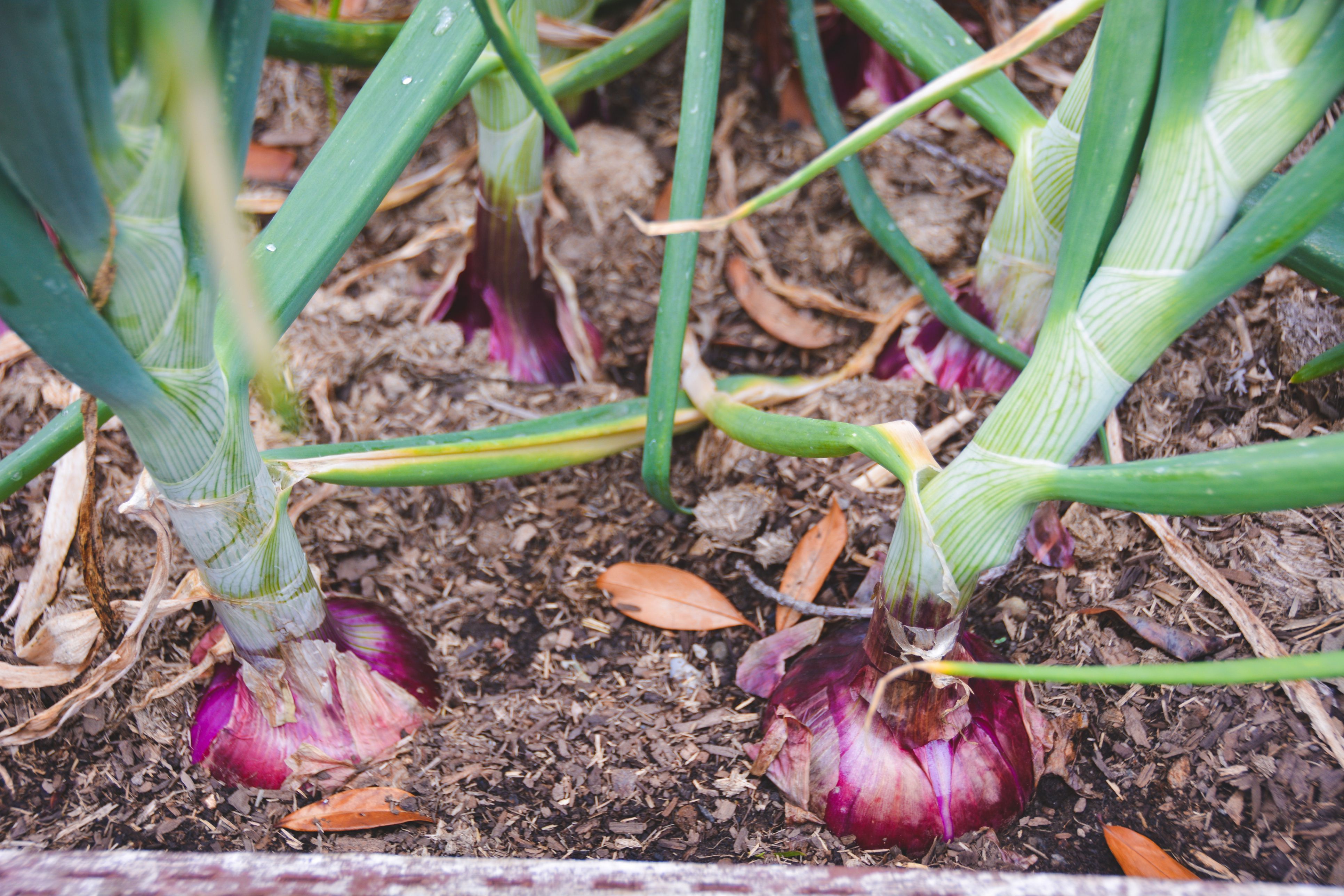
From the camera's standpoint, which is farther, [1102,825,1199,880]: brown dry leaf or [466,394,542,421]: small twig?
[466,394,542,421]: small twig

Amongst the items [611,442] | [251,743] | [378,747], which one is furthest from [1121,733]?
[251,743]

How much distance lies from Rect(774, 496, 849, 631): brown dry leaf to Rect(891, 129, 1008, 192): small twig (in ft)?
2.11

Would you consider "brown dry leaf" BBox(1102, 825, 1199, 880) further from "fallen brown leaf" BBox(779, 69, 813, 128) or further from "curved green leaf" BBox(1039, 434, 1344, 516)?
"fallen brown leaf" BBox(779, 69, 813, 128)

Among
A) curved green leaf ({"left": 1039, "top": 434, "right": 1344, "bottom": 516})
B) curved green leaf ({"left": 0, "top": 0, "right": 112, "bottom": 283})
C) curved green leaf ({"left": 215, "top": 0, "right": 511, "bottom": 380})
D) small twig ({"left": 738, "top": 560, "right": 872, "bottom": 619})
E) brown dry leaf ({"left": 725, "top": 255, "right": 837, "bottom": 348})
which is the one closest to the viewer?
curved green leaf ({"left": 0, "top": 0, "right": 112, "bottom": 283})

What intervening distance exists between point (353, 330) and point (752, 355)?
0.60m

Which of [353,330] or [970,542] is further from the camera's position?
[353,330]

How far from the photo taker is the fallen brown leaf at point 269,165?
4.83 ft

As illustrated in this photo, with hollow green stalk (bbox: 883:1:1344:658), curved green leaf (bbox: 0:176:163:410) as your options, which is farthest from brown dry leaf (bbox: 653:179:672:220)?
curved green leaf (bbox: 0:176:163:410)

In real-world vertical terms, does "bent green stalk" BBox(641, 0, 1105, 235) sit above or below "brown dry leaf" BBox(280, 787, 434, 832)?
above

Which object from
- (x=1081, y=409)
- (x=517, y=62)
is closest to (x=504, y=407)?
(x=517, y=62)

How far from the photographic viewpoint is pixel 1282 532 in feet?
2.86

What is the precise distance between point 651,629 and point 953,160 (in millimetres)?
907

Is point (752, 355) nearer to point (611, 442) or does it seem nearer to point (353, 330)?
point (611, 442)

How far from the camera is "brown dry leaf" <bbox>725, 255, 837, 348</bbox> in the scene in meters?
1.25
